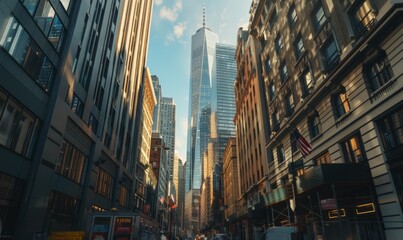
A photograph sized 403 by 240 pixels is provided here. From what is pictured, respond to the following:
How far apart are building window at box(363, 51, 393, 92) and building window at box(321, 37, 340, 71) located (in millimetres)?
3156

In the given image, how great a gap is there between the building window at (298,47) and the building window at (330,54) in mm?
4272

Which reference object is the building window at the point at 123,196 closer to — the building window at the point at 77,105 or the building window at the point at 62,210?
the building window at the point at 62,210

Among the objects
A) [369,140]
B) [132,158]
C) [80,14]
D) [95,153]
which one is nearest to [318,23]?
[369,140]

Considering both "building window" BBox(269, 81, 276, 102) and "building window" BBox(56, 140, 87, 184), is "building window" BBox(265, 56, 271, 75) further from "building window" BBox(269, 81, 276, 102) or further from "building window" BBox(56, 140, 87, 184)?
"building window" BBox(56, 140, 87, 184)

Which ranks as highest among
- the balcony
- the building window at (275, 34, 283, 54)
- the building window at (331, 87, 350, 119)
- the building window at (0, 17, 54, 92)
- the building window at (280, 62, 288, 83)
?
the building window at (275, 34, 283, 54)

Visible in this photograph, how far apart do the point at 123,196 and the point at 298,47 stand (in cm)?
3318

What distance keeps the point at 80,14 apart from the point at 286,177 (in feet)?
86.0

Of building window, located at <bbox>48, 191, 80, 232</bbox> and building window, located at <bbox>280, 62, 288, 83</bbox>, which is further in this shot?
building window, located at <bbox>280, 62, 288, 83</bbox>

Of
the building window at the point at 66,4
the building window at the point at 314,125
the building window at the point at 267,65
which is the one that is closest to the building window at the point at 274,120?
the building window at the point at 267,65

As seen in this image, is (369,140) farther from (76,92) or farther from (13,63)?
(76,92)

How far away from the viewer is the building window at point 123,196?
39.1 metres

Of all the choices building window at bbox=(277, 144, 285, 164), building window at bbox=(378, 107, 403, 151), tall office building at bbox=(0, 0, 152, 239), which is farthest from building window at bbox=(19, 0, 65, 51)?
building window at bbox=(277, 144, 285, 164)

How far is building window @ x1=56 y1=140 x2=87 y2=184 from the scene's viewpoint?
68.7ft

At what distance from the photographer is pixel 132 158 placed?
4812 cm
